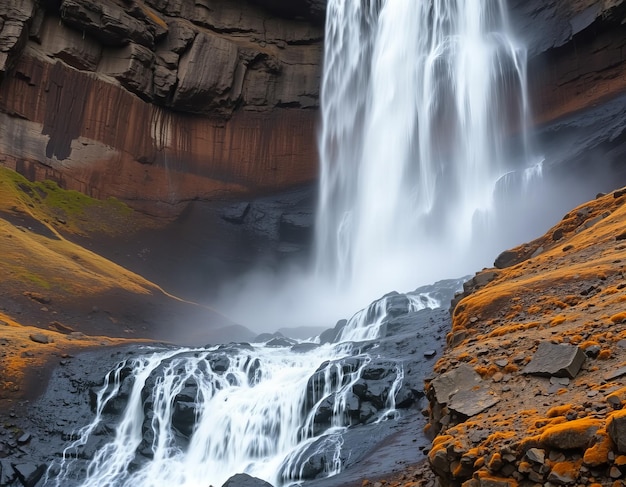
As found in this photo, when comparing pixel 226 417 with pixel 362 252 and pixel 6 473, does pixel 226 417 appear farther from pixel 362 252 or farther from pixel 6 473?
pixel 362 252

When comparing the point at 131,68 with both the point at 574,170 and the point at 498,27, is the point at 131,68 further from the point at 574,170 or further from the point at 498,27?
the point at 574,170

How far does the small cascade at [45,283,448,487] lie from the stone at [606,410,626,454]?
24.7ft

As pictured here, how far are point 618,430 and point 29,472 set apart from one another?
13929 mm

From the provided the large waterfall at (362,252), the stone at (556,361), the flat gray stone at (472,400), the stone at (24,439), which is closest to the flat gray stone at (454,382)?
the flat gray stone at (472,400)

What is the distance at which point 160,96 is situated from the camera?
42.5 m

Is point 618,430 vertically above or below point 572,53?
below

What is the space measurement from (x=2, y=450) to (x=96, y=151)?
29.5 m

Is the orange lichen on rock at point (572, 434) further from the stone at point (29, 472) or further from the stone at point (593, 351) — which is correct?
the stone at point (29, 472)

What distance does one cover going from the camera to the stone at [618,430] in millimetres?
4930

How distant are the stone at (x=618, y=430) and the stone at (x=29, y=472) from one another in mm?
13711

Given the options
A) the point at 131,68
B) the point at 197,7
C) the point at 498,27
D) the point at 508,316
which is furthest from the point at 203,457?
the point at 197,7

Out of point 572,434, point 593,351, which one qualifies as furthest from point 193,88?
point 572,434

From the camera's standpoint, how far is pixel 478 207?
120 ft

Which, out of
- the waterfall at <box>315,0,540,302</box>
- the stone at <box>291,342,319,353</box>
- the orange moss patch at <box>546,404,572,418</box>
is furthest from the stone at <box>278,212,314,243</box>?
the orange moss patch at <box>546,404,572,418</box>
